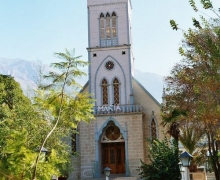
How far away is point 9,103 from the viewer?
2795cm

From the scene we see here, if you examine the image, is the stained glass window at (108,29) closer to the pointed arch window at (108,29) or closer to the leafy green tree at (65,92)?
the pointed arch window at (108,29)

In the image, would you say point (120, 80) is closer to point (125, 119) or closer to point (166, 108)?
point (125, 119)

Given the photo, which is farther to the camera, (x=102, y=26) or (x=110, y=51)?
(x=102, y=26)

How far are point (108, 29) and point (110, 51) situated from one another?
185 centimetres

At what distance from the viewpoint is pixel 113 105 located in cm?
2900

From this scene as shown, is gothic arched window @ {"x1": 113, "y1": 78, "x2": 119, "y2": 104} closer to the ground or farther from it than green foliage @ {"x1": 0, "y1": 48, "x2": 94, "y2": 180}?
farther from it

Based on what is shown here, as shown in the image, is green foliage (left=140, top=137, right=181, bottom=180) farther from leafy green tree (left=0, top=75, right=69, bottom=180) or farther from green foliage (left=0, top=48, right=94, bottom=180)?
green foliage (left=0, top=48, right=94, bottom=180)

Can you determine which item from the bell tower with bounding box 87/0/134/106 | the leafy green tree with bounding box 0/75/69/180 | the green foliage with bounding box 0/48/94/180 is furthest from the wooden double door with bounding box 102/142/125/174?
the green foliage with bounding box 0/48/94/180

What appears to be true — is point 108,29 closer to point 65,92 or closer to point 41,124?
point 41,124

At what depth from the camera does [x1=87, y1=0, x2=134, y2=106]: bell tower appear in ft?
97.0

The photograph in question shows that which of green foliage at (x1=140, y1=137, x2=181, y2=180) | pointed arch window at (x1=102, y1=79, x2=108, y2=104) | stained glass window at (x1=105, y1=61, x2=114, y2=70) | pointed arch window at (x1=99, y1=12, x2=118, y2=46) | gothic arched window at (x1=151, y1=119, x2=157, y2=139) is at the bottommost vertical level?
green foliage at (x1=140, y1=137, x2=181, y2=180)

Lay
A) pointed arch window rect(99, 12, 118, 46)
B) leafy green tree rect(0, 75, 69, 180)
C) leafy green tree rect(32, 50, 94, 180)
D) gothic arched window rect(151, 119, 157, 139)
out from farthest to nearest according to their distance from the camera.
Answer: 1. pointed arch window rect(99, 12, 118, 46)
2. gothic arched window rect(151, 119, 157, 139)
3. leafy green tree rect(32, 50, 94, 180)
4. leafy green tree rect(0, 75, 69, 180)

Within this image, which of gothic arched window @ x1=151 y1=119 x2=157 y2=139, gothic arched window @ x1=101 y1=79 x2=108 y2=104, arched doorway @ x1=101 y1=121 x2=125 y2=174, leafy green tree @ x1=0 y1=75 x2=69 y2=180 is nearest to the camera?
leafy green tree @ x1=0 y1=75 x2=69 y2=180

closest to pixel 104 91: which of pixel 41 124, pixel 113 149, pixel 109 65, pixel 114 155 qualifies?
pixel 109 65
